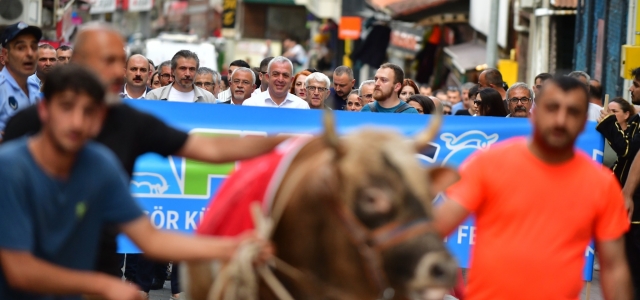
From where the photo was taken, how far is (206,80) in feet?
49.7

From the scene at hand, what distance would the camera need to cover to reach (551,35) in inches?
1104

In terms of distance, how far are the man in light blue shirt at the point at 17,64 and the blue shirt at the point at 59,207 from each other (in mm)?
4197

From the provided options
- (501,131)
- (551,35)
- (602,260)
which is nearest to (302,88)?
(501,131)

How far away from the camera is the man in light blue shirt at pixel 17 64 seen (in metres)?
8.39

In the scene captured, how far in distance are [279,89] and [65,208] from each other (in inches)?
340

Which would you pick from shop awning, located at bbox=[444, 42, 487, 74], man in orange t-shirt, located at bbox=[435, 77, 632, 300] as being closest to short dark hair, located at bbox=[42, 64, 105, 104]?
man in orange t-shirt, located at bbox=[435, 77, 632, 300]

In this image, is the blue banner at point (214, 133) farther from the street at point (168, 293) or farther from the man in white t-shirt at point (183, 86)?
the man in white t-shirt at point (183, 86)

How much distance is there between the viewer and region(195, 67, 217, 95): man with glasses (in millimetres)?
15139

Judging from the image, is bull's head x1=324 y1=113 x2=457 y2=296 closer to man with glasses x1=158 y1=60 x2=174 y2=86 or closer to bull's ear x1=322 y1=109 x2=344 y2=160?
bull's ear x1=322 y1=109 x2=344 y2=160

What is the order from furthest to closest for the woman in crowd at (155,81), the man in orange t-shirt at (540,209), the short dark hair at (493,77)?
the woman in crowd at (155,81) < the short dark hair at (493,77) < the man in orange t-shirt at (540,209)

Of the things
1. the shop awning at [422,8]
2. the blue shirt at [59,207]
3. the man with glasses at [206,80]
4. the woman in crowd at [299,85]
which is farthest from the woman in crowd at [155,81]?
the shop awning at [422,8]

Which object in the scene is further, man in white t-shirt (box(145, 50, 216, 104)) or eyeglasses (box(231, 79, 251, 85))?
eyeglasses (box(231, 79, 251, 85))

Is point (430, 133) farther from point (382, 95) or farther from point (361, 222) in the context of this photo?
point (382, 95)

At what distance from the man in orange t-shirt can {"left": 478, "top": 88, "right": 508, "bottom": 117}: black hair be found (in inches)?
243
